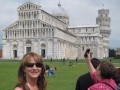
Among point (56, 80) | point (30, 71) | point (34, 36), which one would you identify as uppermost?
point (34, 36)

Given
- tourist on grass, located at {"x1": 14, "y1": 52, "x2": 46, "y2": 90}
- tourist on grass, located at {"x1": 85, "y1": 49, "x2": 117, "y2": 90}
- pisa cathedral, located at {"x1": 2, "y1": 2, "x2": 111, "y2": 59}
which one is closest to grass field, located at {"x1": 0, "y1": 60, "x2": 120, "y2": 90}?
tourist on grass, located at {"x1": 85, "y1": 49, "x2": 117, "y2": 90}

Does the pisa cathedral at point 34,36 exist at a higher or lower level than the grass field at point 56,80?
higher

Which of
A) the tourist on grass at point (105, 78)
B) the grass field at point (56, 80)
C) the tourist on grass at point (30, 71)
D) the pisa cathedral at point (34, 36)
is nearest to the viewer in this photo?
the tourist on grass at point (30, 71)

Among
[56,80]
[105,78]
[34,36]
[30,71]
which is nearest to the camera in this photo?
[30,71]

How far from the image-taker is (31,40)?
9012 cm

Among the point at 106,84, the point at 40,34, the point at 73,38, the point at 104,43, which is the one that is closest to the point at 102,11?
the point at 104,43

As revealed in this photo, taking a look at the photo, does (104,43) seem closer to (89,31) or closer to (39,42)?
(89,31)

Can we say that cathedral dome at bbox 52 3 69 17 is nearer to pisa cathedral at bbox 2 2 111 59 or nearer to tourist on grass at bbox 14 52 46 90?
pisa cathedral at bbox 2 2 111 59

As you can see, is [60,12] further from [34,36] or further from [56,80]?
[56,80]

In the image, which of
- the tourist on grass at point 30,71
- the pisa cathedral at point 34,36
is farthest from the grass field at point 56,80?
the pisa cathedral at point 34,36

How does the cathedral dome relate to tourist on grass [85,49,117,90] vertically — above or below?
above

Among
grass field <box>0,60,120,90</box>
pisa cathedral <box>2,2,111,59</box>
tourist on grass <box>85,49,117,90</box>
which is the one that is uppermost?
pisa cathedral <box>2,2,111,59</box>

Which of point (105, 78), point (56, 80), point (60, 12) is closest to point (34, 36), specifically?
point (60, 12)

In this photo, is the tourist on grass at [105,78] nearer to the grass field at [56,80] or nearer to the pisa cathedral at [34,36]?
the grass field at [56,80]
